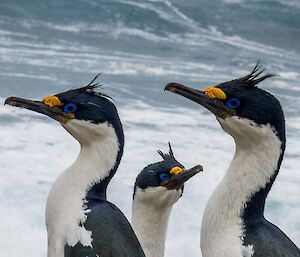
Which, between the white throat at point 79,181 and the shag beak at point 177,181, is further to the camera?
the shag beak at point 177,181

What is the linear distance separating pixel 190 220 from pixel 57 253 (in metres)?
5.18

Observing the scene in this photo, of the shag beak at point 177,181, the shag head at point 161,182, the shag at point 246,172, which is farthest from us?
the shag head at point 161,182

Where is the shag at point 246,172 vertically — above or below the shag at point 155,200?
above

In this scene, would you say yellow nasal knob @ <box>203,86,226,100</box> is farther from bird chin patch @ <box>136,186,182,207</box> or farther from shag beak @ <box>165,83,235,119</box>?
bird chin patch @ <box>136,186,182,207</box>

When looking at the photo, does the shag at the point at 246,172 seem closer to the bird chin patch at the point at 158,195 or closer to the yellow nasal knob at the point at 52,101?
the yellow nasal knob at the point at 52,101

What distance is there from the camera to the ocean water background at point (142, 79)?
9.04m

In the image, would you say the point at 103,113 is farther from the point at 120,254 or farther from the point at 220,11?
the point at 220,11

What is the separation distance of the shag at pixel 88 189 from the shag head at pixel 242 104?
32cm

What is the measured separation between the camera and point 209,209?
3.49m

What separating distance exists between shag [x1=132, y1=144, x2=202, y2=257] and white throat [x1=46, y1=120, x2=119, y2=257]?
98 centimetres

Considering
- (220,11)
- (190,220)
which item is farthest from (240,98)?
(220,11)

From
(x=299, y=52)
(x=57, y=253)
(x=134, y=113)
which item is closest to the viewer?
(x=57, y=253)

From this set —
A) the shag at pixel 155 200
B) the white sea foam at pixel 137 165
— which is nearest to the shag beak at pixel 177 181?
the shag at pixel 155 200

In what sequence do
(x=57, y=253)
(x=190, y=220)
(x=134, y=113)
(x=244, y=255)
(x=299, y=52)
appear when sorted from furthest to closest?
(x=299, y=52)
(x=134, y=113)
(x=190, y=220)
(x=57, y=253)
(x=244, y=255)
